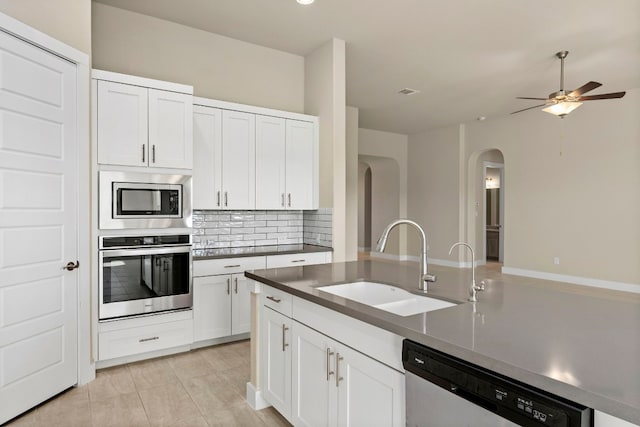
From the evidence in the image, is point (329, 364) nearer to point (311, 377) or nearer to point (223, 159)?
point (311, 377)

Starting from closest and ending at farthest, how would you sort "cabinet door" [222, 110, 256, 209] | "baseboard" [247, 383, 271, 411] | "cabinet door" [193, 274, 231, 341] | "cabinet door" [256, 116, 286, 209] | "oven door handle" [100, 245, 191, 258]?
"baseboard" [247, 383, 271, 411] < "oven door handle" [100, 245, 191, 258] < "cabinet door" [193, 274, 231, 341] < "cabinet door" [222, 110, 256, 209] < "cabinet door" [256, 116, 286, 209]

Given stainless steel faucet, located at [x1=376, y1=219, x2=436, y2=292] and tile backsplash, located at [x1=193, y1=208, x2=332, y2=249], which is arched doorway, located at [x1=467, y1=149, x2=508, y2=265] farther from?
stainless steel faucet, located at [x1=376, y1=219, x2=436, y2=292]

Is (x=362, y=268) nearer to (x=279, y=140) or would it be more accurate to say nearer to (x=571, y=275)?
(x=279, y=140)

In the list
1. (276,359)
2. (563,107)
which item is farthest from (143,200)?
(563,107)

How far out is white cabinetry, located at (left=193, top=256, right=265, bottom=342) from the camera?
3510 mm

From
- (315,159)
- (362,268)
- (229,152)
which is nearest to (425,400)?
(362,268)

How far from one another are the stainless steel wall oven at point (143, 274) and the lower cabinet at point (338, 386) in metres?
1.67

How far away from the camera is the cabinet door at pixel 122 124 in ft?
9.99

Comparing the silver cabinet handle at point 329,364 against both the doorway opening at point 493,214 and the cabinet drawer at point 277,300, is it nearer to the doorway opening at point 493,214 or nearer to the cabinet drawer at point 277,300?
the cabinet drawer at point 277,300

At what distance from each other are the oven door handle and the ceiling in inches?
85.8

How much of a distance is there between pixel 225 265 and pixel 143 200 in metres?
0.92

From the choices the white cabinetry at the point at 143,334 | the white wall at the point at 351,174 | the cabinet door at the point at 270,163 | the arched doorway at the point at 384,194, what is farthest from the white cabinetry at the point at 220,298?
the arched doorway at the point at 384,194

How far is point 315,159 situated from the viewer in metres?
4.44

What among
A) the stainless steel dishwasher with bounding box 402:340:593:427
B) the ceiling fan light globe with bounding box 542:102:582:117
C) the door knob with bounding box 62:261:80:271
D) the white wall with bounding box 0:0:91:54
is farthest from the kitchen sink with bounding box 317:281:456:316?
the ceiling fan light globe with bounding box 542:102:582:117
